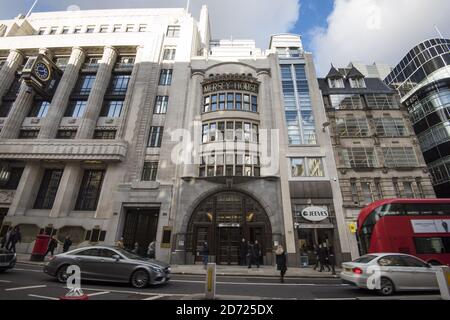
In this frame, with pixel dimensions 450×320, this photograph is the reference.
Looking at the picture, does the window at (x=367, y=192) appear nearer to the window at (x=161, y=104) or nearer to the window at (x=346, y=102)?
the window at (x=346, y=102)

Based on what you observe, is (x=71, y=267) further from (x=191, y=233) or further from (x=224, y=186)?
(x=224, y=186)

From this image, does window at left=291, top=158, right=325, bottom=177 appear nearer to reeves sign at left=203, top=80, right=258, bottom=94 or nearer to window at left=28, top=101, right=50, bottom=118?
reeves sign at left=203, top=80, right=258, bottom=94

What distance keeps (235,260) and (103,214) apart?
13809 mm

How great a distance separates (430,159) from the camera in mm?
28906

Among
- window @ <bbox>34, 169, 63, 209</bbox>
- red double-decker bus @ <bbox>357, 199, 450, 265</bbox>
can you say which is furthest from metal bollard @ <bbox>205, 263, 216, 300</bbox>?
window @ <bbox>34, 169, 63, 209</bbox>

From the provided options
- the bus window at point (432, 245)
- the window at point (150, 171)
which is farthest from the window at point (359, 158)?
the window at point (150, 171)

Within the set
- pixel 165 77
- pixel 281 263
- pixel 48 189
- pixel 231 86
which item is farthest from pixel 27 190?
pixel 281 263

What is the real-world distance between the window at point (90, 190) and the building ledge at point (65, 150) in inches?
92.7

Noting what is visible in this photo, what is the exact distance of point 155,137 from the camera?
2442 centimetres

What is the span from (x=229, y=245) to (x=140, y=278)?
1208 centimetres

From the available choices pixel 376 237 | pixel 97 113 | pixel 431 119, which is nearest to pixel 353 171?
pixel 376 237

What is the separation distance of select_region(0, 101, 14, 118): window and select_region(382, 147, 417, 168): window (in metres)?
47.2

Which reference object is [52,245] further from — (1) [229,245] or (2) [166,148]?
(1) [229,245]

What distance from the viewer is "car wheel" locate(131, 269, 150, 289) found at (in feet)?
27.9
